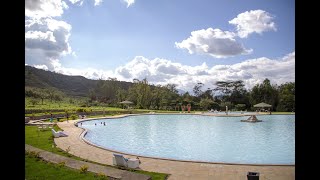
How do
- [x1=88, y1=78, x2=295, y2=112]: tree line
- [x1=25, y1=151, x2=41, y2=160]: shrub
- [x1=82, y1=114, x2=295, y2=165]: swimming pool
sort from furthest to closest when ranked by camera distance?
[x1=88, y1=78, x2=295, y2=112]: tree line
[x1=82, y1=114, x2=295, y2=165]: swimming pool
[x1=25, y1=151, x2=41, y2=160]: shrub

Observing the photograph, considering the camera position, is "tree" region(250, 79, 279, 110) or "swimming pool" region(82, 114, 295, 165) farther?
"tree" region(250, 79, 279, 110)

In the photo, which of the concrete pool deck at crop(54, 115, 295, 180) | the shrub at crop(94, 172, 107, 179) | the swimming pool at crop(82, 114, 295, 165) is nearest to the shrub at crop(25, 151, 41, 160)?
the concrete pool deck at crop(54, 115, 295, 180)

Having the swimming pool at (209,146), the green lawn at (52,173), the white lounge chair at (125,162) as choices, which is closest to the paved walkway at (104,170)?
the green lawn at (52,173)

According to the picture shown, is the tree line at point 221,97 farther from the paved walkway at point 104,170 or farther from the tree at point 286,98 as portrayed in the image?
the paved walkway at point 104,170

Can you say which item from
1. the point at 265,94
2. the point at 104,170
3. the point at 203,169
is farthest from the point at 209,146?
the point at 265,94

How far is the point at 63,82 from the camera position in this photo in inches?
3836

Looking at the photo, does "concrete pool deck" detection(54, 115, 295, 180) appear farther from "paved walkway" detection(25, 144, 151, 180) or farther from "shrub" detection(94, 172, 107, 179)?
"shrub" detection(94, 172, 107, 179)

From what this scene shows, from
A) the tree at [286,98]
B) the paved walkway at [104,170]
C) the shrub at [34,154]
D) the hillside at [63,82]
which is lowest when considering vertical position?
the paved walkway at [104,170]

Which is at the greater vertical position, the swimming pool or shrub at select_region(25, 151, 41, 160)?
shrub at select_region(25, 151, 41, 160)

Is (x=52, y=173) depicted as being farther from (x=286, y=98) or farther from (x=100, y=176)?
(x=286, y=98)

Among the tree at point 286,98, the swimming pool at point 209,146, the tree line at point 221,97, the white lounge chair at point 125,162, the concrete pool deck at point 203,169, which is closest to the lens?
the concrete pool deck at point 203,169

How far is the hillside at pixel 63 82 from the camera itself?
7969 centimetres

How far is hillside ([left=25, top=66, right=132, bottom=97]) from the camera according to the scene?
261 feet
